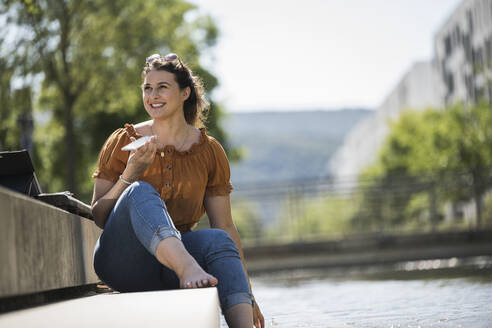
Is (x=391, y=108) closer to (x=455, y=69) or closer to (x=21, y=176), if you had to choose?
(x=455, y=69)

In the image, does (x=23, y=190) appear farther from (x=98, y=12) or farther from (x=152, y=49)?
(x=152, y=49)

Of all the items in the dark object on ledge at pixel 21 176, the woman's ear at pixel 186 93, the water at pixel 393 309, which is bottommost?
the water at pixel 393 309

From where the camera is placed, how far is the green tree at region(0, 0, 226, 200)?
13281mm

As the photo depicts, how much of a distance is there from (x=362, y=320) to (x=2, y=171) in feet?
5.66

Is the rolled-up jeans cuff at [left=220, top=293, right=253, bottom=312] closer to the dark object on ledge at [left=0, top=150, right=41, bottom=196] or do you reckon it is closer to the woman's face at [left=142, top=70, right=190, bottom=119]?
the dark object on ledge at [left=0, top=150, right=41, bottom=196]

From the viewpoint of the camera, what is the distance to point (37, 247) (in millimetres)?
2254

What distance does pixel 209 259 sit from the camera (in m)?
2.77

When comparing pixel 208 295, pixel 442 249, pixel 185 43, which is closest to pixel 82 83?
pixel 185 43

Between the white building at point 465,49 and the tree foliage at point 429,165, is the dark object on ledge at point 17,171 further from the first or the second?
the white building at point 465,49

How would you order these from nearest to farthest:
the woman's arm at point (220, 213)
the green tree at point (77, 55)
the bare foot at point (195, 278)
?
the bare foot at point (195, 278), the woman's arm at point (220, 213), the green tree at point (77, 55)

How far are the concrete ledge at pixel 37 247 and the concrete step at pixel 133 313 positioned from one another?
89 millimetres

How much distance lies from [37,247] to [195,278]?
0.52m

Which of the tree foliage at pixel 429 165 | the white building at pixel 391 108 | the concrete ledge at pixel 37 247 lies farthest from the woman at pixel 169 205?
the white building at pixel 391 108

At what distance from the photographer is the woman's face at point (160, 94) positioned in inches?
134
